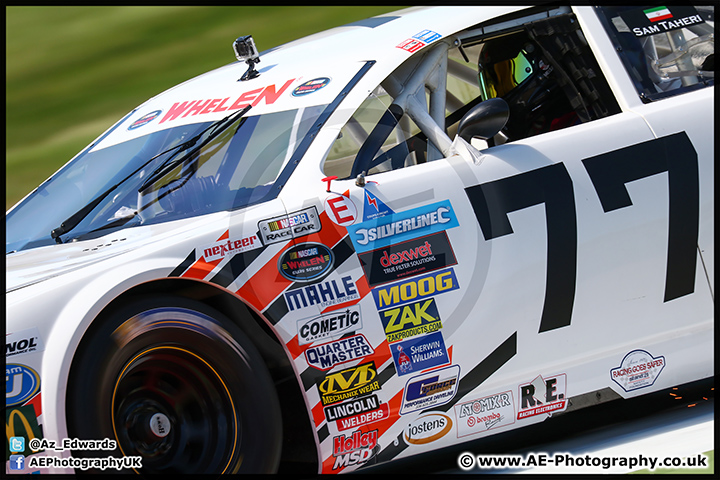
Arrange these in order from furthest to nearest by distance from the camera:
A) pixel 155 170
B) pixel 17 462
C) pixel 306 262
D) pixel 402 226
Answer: pixel 155 170 → pixel 402 226 → pixel 306 262 → pixel 17 462

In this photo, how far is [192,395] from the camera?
2449 millimetres

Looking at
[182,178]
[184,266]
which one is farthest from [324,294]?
[182,178]

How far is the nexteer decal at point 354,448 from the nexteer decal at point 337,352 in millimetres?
245

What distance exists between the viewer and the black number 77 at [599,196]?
2.76 metres

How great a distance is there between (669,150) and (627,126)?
181mm

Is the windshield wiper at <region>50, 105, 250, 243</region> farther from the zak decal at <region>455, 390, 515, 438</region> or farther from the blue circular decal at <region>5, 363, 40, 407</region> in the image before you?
the zak decal at <region>455, 390, 515, 438</region>

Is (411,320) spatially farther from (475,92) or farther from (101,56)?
(101,56)

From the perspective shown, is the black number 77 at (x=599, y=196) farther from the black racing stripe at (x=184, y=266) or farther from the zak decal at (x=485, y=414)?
the black racing stripe at (x=184, y=266)

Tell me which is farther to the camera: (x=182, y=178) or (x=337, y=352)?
(x=182, y=178)

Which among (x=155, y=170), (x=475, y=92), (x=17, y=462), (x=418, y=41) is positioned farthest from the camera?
(x=475, y=92)

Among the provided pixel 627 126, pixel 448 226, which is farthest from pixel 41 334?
pixel 627 126

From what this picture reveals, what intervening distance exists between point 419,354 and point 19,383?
1240 millimetres

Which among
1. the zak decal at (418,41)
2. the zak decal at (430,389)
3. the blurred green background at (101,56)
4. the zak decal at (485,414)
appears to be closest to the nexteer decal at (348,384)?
the zak decal at (430,389)

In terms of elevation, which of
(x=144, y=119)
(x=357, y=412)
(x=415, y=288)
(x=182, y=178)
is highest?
(x=144, y=119)
